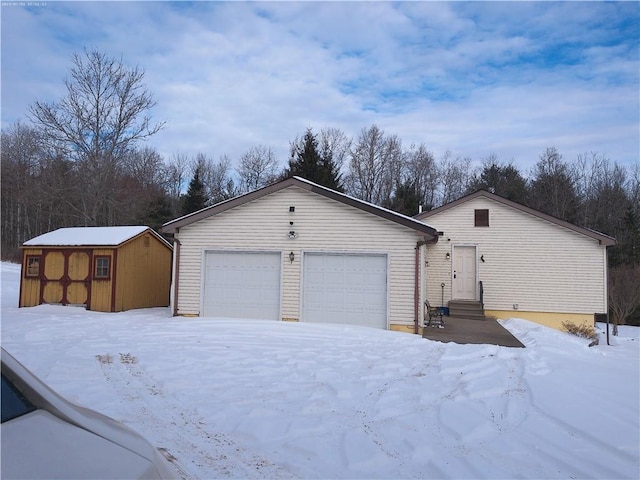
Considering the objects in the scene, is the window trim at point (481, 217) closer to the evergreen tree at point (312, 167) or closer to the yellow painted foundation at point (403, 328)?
the yellow painted foundation at point (403, 328)

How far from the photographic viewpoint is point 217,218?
1335 cm

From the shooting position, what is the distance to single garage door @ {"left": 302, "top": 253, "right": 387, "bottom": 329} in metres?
12.3

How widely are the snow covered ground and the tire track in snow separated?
19 mm

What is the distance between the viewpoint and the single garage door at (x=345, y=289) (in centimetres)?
1227

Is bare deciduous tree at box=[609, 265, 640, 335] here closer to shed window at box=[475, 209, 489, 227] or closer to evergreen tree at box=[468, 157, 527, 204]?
shed window at box=[475, 209, 489, 227]

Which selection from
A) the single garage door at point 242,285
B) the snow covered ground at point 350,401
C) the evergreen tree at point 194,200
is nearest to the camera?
the snow covered ground at point 350,401

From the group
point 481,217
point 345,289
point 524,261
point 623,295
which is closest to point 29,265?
point 345,289

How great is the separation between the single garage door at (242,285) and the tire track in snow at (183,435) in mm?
6409

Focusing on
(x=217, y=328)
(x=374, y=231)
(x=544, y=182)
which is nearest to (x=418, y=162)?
(x=544, y=182)

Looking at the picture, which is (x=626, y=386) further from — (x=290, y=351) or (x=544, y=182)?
(x=544, y=182)

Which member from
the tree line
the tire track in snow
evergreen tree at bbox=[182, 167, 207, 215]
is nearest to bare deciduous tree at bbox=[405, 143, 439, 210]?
the tree line

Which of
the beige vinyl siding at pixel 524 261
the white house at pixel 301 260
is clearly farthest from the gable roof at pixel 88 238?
the beige vinyl siding at pixel 524 261

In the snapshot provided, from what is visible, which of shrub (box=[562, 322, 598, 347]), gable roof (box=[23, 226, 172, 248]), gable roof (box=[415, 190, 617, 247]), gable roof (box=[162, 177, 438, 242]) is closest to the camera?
gable roof (box=[162, 177, 438, 242])

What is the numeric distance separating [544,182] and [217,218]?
Result: 112ft
